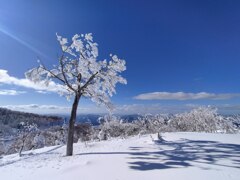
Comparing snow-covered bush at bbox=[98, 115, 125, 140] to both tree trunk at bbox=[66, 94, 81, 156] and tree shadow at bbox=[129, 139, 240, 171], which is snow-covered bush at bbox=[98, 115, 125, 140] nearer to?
tree trunk at bbox=[66, 94, 81, 156]

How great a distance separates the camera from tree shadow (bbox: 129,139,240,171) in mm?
8180

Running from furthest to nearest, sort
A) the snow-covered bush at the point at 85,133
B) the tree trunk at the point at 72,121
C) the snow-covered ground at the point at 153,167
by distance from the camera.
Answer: the snow-covered bush at the point at 85,133, the tree trunk at the point at 72,121, the snow-covered ground at the point at 153,167

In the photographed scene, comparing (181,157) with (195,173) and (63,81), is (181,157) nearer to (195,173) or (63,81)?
(195,173)

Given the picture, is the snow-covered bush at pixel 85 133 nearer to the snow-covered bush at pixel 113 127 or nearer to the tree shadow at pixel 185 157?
the snow-covered bush at pixel 113 127

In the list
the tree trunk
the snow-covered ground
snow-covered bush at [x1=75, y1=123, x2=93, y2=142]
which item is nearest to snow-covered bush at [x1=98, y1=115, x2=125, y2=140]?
snow-covered bush at [x1=75, y1=123, x2=93, y2=142]

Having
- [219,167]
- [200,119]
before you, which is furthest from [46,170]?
[200,119]

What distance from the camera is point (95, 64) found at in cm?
1340

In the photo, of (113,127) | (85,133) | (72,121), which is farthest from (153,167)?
(85,133)

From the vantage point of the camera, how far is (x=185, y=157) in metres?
9.39

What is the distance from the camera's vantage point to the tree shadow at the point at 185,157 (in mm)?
8180

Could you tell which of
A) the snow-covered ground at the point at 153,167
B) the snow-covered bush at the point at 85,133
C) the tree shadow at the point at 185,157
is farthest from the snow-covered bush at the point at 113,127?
the snow-covered ground at the point at 153,167

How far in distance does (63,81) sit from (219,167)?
29.5 feet

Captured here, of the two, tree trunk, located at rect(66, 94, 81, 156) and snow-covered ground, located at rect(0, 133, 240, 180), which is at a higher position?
tree trunk, located at rect(66, 94, 81, 156)

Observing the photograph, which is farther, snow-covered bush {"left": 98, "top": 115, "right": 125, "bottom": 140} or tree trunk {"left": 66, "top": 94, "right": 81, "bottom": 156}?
snow-covered bush {"left": 98, "top": 115, "right": 125, "bottom": 140}
